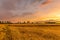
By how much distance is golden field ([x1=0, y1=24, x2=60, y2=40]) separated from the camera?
7.34 feet

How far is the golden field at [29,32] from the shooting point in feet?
7.34

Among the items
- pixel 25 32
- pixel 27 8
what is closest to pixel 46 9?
pixel 27 8

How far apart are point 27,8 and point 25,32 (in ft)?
0.89

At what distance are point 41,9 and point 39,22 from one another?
0.15m

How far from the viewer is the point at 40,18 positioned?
7.31 feet

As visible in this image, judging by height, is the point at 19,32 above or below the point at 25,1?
below

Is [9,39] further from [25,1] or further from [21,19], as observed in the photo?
[25,1]

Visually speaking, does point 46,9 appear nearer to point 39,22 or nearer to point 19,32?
point 39,22

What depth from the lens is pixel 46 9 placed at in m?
2.26

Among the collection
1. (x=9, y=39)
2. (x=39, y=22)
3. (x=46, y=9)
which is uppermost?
(x=46, y=9)

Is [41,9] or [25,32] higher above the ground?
[41,9]

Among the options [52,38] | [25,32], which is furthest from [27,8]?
[52,38]

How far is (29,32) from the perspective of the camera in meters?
2.27

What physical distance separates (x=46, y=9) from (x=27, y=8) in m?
0.21
